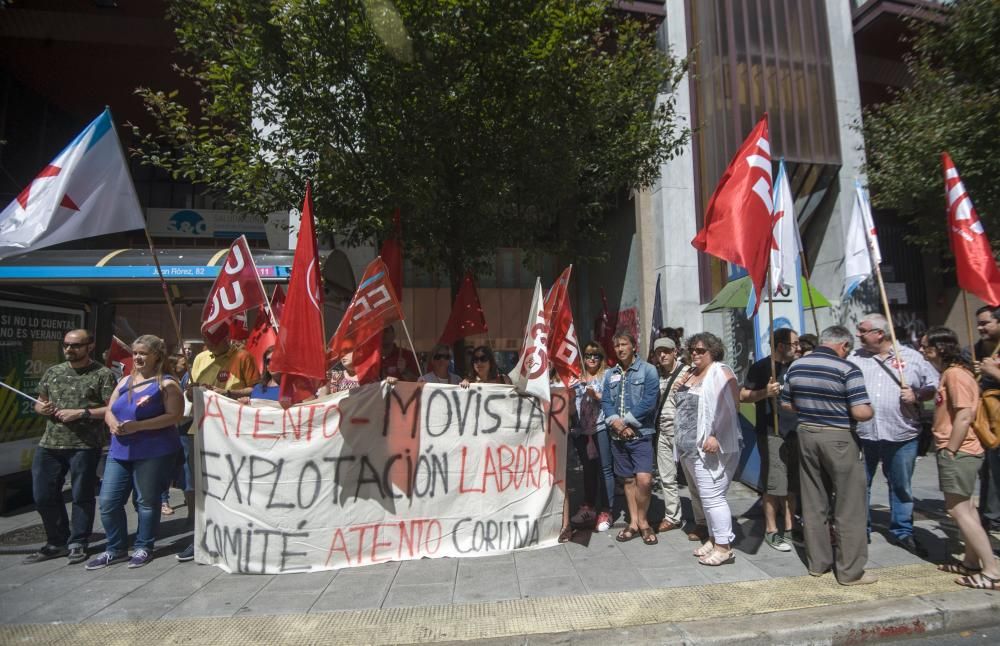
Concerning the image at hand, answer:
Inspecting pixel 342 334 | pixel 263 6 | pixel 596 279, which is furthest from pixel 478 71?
pixel 596 279

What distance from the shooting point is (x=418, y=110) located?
251 inches

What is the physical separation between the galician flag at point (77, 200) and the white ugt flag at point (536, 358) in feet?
11.6

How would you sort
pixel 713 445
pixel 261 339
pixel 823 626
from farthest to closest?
1. pixel 261 339
2. pixel 713 445
3. pixel 823 626

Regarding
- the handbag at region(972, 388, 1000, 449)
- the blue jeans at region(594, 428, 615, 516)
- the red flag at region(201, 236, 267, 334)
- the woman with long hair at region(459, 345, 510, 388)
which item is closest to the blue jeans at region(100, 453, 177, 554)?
the red flag at region(201, 236, 267, 334)

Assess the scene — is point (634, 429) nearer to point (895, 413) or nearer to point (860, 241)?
point (895, 413)

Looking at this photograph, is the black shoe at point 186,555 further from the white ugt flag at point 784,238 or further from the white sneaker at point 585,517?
the white ugt flag at point 784,238

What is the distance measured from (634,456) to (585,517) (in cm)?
89

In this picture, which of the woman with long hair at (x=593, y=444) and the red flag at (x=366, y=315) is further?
the woman with long hair at (x=593, y=444)

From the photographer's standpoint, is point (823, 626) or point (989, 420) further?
point (989, 420)

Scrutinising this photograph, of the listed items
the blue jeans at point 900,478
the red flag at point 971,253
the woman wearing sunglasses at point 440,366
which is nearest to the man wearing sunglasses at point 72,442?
the woman wearing sunglasses at point 440,366

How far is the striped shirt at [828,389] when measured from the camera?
4.09m

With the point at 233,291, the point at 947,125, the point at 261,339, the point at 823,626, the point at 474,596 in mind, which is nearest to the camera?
the point at 823,626

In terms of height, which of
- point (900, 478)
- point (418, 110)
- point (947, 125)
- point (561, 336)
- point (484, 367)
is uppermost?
point (947, 125)

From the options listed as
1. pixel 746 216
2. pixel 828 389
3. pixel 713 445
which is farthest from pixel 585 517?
pixel 746 216
